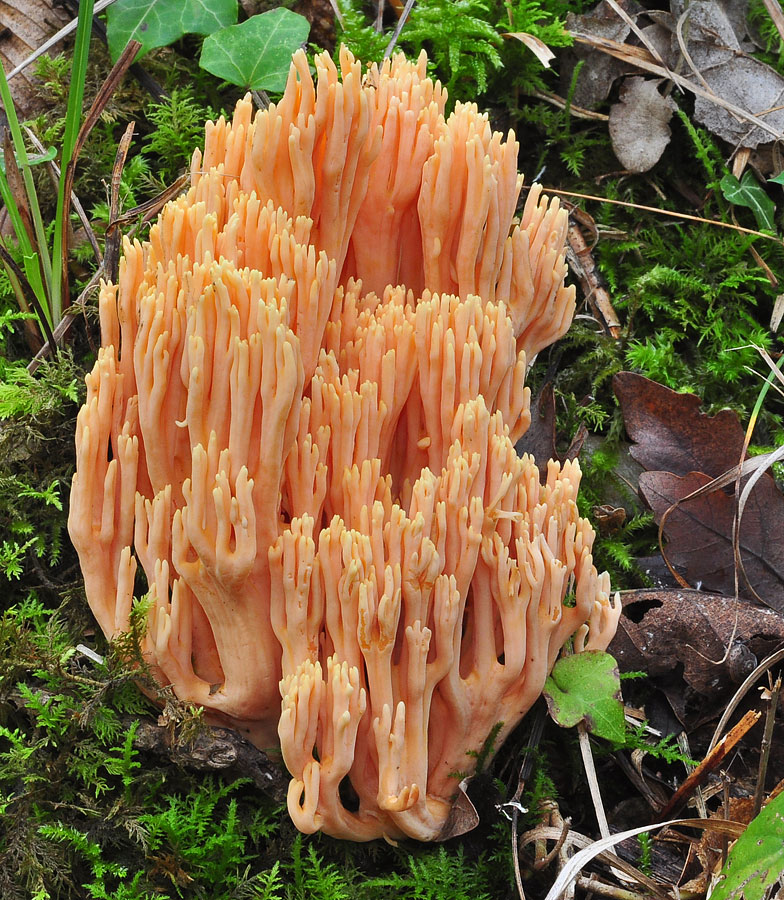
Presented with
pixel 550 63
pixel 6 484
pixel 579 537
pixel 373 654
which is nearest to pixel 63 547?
pixel 6 484

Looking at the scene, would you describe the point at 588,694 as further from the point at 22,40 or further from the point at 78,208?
the point at 22,40

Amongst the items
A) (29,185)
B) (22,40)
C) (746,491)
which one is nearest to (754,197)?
(746,491)

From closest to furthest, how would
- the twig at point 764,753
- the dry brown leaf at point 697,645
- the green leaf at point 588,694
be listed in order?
the twig at point 764,753 → the green leaf at point 588,694 → the dry brown leaf at point 697,645

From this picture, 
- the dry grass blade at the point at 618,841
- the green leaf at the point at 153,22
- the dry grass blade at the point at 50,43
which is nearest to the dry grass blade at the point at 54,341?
the dry grass blade at the point at 50,43

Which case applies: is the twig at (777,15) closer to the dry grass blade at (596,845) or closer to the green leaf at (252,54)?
the green leaf at (252,54)

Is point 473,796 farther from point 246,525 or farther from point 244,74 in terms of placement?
point 244,74

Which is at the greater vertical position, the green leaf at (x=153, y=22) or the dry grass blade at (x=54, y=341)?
the green leaf at (x=153, y=22)
